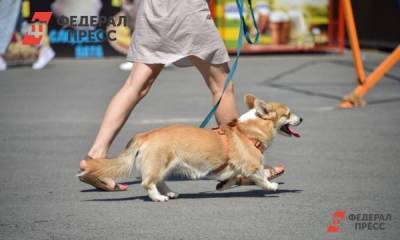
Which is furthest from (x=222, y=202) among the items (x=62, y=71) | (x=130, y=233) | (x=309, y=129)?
(x=62, y=71)

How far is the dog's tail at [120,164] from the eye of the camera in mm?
6135

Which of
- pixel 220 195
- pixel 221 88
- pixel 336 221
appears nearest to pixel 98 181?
pixel 220 195

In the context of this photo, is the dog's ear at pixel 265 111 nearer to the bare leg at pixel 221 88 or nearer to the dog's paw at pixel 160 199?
the bare leg at pixel 221 88

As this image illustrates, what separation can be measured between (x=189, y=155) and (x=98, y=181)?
2.16ft

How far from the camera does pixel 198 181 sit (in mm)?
7043

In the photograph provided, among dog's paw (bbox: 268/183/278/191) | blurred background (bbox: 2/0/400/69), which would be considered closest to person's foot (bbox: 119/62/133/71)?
blurred background (bbox: 2/0/400/69)

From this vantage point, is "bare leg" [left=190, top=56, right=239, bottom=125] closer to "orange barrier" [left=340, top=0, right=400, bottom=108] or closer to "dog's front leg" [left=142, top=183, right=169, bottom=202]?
"dog's front leg" [left=142, top=183, right=169, bottom=202]

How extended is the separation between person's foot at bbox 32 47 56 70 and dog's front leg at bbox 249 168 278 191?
11559 mm

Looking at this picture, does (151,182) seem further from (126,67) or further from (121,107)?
(126,67)

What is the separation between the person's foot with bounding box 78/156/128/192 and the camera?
6.30 metres

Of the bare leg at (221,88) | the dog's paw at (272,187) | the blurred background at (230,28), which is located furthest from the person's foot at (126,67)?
the dog's paw at (272,187)

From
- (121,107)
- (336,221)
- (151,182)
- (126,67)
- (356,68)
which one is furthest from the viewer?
(126,67)

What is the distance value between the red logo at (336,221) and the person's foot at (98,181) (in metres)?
1.52

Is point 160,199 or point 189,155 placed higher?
point 189,155
